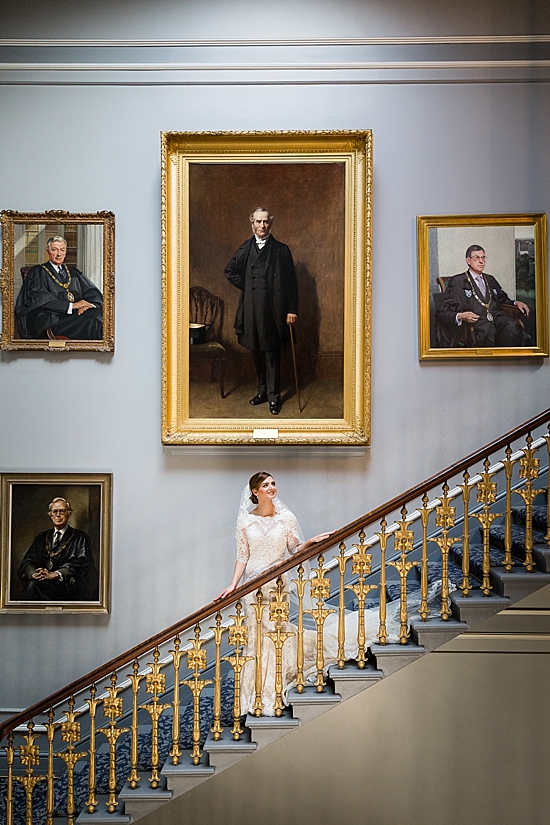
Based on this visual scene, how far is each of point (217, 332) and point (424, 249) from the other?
204cm

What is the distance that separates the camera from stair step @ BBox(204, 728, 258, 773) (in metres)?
4.77

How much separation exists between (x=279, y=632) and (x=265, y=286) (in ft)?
10.4

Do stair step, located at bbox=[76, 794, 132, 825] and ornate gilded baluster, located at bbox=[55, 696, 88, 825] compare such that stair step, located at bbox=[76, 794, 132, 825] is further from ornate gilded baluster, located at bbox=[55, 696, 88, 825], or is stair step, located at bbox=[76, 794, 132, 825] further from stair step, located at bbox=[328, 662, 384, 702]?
stair step, located at bbox=[328, 662, 384, 702]

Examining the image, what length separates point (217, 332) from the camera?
6.57 m

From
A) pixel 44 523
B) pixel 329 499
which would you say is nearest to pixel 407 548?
pixel 329 499

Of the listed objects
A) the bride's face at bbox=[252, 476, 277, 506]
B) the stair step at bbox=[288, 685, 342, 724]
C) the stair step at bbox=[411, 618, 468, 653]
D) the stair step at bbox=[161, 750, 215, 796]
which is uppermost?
the bride's face at bbox=[252, 476, 277, 506]

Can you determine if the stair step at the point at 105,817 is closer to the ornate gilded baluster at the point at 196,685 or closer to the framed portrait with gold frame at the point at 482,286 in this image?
the ornate gilded baluster at the point at 196,685

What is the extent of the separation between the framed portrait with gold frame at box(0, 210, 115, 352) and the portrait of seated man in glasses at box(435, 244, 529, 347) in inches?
122

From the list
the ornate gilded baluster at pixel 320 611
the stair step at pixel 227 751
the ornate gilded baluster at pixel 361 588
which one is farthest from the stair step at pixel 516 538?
the stair step at pixel 227 751

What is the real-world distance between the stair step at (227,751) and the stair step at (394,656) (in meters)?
1.00

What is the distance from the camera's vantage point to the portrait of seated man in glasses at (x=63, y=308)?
653 centimetres

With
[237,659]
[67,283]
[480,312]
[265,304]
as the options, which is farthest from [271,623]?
[67,283]

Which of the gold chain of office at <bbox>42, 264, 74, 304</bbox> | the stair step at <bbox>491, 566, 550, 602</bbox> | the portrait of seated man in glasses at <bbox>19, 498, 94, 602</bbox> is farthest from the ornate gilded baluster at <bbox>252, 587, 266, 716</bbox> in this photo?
the gold chain of office at <bbox>42, 264, 74, 304</bbox>

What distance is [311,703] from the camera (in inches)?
188
